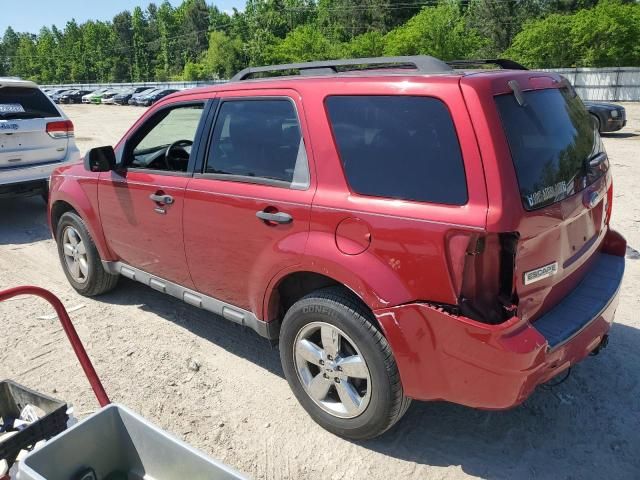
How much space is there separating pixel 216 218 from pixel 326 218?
0.92 meters

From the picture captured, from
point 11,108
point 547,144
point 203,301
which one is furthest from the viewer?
point 11,108

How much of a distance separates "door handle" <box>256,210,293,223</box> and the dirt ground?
3.89ft

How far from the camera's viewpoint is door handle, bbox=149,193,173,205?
3.75 meters

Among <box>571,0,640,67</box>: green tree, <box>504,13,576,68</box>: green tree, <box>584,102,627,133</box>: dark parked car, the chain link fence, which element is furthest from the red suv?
<box>571,0,640,67</box>: green tree

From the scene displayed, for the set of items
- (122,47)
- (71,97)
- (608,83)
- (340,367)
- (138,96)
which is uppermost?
(122,47)

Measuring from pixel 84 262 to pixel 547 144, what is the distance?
4012 mm

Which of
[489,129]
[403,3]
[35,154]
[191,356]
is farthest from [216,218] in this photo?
[403,3]

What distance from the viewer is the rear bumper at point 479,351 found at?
236 cm

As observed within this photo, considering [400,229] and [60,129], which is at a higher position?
[60,129]

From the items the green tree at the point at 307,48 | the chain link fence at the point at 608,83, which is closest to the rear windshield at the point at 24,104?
the chain link fence at the point at 608,83

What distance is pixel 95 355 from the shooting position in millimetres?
4051

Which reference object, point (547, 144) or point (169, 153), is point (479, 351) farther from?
point (169, 153)

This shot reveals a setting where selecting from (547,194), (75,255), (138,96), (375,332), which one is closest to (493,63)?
(547,194)

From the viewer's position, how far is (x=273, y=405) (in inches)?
133
